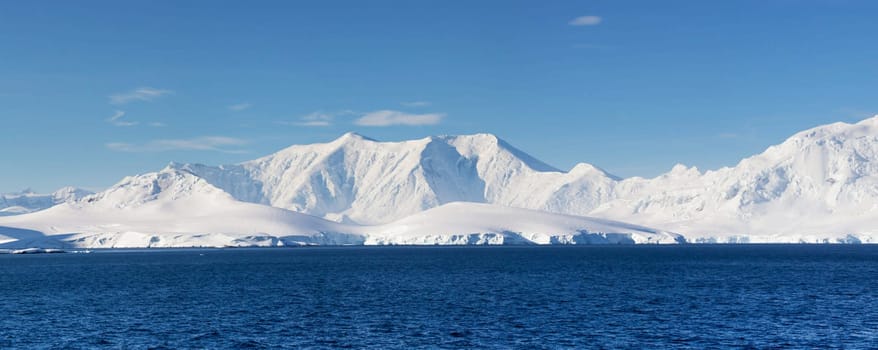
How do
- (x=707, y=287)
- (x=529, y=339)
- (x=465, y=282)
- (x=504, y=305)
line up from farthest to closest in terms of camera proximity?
(x=465, y=282), (x=707, y=287), (x=504, y=305), (x=529, y=339)

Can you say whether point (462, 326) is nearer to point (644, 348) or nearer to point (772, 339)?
point (644, 348)

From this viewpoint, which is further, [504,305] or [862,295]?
[862,295]

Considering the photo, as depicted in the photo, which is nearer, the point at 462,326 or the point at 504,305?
the point at 462,326

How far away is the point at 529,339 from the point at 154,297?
56.4 meters

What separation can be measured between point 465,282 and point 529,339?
61.9 meters

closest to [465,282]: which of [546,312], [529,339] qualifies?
[546,312]

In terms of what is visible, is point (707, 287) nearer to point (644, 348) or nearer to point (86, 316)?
point (644, 348)

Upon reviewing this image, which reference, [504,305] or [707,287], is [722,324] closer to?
[504,305]

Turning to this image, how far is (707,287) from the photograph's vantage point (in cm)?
11956

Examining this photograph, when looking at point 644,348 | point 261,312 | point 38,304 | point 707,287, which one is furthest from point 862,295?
point 38,304

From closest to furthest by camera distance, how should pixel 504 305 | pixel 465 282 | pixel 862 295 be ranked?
pixel 504 305 < pixel 862 295 < pixel 465 282

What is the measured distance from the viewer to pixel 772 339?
231ft

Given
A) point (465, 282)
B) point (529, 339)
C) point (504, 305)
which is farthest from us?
point (465, 282)

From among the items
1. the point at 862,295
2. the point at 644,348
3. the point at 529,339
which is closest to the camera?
the point at 644,348
